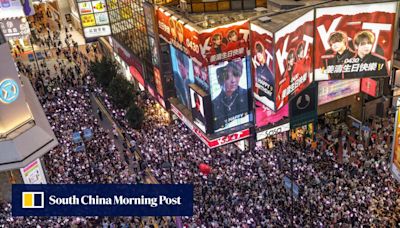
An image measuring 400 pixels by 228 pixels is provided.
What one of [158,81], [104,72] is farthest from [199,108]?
[104,72]

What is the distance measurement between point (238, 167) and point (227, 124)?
10.9 feet

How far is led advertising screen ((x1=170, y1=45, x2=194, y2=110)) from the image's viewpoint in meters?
34.1

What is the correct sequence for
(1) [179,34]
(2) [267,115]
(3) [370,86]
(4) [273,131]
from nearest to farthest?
(1) [179,34]
(2) [267,115]
(3) [370,86]
(4) [273,131]

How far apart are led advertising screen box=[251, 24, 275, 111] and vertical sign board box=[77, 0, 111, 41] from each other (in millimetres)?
22002

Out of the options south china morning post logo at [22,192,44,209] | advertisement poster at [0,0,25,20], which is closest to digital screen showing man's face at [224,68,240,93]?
south china morning post logo at [22,192,44,209]

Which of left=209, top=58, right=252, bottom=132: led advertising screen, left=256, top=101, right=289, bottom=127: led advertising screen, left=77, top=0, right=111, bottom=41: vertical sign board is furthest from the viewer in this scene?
left=77, top=0, right=111, bottom=41: vertical sign board

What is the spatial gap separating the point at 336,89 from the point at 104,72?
20.4 metres

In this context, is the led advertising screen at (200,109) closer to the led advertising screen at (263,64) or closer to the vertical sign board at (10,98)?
the led advertising screen at (263,64)

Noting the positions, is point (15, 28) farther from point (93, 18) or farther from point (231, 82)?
point (231, 82)

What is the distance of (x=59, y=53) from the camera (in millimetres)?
53281

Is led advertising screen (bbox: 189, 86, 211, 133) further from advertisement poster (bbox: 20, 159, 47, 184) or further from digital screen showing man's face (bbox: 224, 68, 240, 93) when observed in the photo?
advertisement poster (bbox: 20, 159, 47, 184)

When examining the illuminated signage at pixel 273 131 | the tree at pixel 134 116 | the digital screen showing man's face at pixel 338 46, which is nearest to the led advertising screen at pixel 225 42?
the digital screen showing man's face at pixel 338 46

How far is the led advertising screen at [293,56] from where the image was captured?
1080 inches

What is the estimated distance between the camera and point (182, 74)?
35.6 m
